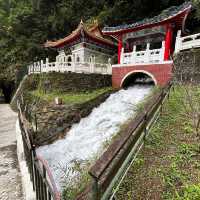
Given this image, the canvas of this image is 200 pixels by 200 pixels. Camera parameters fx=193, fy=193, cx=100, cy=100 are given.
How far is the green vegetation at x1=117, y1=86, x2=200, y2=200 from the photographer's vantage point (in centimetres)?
276

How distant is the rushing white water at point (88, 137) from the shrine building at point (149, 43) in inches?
100.0

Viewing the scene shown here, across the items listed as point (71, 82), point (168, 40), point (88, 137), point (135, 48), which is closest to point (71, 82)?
point (71, 82)

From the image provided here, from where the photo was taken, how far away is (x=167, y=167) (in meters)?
3.35

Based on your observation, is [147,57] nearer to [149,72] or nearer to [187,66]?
[149,72]

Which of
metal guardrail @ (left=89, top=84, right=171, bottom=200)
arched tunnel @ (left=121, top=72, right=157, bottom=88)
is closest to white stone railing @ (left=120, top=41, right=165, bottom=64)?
arched tunnel @ (left=121, top=72, right=157, bottom=88)

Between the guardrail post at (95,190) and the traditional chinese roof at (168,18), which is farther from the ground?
the traditional chinese roof at (168,18)

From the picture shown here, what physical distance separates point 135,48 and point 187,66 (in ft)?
16.7

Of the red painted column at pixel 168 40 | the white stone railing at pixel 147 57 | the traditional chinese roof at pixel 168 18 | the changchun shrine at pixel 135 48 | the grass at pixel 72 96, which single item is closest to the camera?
the grass at pixel 72 96

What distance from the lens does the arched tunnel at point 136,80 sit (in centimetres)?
1354

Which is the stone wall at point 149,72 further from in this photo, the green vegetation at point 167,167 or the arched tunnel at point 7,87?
the arched tunnel at point 7,87

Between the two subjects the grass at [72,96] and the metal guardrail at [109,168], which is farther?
the grass at [72,96]

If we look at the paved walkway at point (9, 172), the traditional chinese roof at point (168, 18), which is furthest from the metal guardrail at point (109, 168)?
the traditional chinese roof at point (168, 18)

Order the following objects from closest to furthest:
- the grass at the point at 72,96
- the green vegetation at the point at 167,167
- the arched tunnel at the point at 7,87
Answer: the green vegetation at the point at 167,167, the grass at the point at 72,96, the arched tunnel at the point at 7,87

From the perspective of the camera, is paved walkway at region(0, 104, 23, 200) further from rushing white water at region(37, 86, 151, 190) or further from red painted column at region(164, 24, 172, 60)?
red painted column at region(164, 24, 172, 60)
